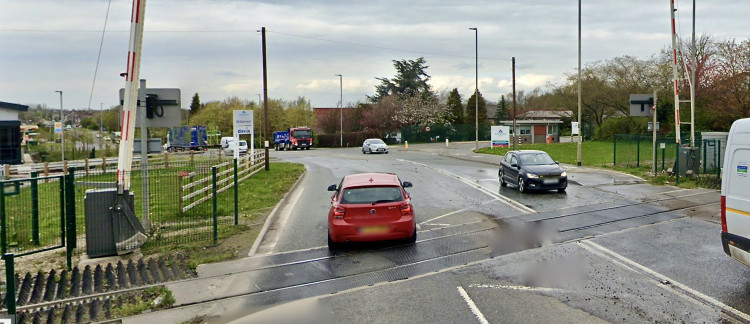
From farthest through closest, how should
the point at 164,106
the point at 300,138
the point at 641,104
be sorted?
the point at 300,138 < the point at 641,104 < the point at 164,106

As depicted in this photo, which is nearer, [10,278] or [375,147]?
[10,278]

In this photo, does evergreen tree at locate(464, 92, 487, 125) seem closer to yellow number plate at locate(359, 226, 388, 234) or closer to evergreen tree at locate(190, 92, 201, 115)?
evergreen tree at locate(190, 92, 201, 115)

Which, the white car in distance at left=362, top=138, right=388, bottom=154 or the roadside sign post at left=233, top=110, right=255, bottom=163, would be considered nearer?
the roadside sign post at left=233, top=110, right=255, bottom=163

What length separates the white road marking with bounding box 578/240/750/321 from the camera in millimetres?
6371

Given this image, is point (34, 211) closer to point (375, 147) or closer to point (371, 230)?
point (371, 230)

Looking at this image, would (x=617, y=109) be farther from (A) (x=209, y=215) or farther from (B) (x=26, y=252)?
(B) (x=26, y=252)

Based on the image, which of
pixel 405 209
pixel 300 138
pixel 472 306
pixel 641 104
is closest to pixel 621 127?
pixel 641 104

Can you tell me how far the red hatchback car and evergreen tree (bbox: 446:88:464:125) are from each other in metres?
74.4

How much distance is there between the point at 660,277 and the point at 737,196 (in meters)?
1.55

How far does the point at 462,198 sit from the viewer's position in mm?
16969

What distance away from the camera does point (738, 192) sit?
6910 millimetres

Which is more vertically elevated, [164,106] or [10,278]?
[164,106]

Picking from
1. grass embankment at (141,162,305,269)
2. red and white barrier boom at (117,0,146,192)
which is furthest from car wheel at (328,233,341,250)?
red and white barrier boom at (117,0,146,192)

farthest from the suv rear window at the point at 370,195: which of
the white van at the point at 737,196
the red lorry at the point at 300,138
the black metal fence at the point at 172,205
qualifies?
the red lorry at the point at 300,138
